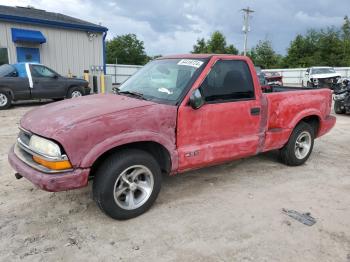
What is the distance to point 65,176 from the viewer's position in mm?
3191

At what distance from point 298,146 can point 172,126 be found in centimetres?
290

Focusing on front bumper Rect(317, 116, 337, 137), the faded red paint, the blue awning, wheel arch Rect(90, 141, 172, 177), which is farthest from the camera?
the blue awning

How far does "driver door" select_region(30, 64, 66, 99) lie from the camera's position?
12195 millimetres

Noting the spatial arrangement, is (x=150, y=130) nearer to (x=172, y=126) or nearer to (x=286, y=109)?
(x=172, y=126)

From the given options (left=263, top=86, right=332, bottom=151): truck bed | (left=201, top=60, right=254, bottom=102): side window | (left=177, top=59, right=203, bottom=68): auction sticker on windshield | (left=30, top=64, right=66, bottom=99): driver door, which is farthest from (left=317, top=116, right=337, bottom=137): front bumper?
(left=30, top=64, right=66, bottom=99): driver door

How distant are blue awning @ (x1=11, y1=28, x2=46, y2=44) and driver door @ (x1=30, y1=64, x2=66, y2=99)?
13.7ft

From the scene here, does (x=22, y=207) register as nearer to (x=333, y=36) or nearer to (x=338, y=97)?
(x=338, y=97)

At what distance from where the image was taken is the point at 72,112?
11.6ft

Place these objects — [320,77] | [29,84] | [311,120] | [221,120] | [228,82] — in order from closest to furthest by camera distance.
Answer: [221,120] < [228,82] < [311,120] < [29,84] < [320,77]

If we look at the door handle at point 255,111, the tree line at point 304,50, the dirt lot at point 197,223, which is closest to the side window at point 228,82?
the door handle at point 255,111

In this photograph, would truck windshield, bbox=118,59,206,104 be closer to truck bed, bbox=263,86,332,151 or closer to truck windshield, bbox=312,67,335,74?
truck bed, bbox=263,86,332,151

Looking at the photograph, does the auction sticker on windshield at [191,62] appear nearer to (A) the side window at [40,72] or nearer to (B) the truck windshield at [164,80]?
(B) the truck windshield at [164,80]

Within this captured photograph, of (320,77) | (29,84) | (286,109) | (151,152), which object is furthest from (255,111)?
(320,77)

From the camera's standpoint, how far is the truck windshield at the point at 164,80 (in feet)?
13.3
